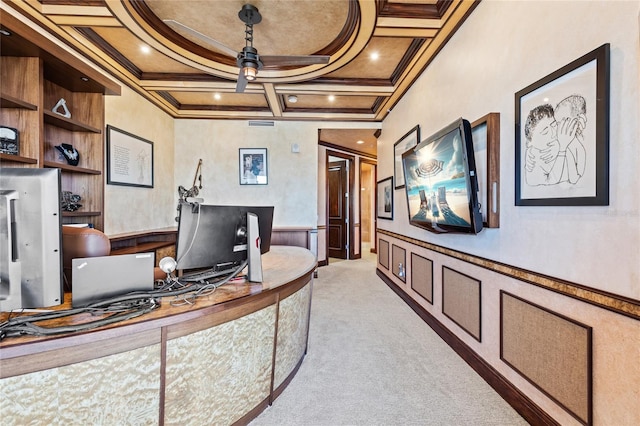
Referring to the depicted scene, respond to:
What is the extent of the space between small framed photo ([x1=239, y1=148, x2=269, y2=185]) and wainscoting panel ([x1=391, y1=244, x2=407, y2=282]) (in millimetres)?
2761

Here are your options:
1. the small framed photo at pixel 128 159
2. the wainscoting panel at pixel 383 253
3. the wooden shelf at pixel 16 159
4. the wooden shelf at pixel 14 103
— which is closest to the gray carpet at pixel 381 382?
the wainscoting panel at pixel 383 253

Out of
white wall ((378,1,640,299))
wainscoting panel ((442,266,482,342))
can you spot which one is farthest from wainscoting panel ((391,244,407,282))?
white wall ((378,1,640,299))

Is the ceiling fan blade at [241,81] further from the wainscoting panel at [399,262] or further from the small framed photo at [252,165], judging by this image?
the wainscoting panel at [399,262]

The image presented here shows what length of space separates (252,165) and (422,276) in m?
3.61

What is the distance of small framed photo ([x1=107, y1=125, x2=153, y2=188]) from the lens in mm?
3500

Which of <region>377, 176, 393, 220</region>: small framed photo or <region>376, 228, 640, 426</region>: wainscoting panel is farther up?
<region>377, 176, 393, 220</region>: small framed photo

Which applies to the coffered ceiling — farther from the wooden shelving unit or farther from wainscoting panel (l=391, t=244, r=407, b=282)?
wainscoting panel (l=391, t=244, r=407, b=282)

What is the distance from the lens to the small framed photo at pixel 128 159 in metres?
3.50

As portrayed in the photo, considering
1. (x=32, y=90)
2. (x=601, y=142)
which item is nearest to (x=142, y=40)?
(x=32, y=90)

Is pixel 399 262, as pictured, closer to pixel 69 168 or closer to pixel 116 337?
pixel 116 337

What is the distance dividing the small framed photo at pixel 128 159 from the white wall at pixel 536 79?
12.8ft

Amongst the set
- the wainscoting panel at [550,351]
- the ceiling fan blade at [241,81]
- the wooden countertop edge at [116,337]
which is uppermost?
the ceiling fan blade at [241,81]

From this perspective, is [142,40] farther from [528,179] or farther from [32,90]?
[528,179]

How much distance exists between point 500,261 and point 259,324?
1.70 metres
